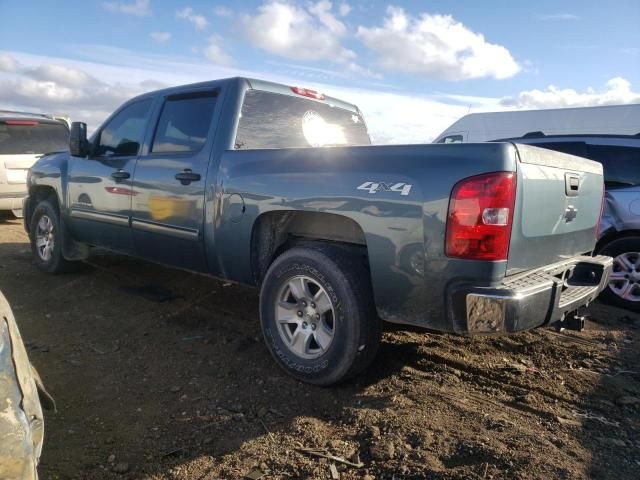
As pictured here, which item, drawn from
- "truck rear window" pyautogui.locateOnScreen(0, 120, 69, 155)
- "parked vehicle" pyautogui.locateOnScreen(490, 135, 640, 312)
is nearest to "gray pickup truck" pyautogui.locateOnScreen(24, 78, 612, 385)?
"parked vehicle" pyautogui.locateOnScreen(490, 135, 640, 312)

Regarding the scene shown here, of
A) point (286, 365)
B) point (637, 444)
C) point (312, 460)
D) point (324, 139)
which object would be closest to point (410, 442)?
point (312, 460)

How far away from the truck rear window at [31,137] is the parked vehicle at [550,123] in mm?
8158

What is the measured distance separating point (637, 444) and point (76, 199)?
16.4 ft

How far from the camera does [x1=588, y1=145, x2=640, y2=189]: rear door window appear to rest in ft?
17.4

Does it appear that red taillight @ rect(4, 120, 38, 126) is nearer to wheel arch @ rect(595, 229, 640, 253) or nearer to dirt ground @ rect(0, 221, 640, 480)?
dirt ground @ rect(0, 221, 640, 480)

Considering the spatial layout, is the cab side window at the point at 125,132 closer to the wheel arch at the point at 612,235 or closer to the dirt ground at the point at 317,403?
the dirt ground at the point at 317,403

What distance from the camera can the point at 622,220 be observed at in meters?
5.18

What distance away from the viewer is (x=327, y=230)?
3.18 metres

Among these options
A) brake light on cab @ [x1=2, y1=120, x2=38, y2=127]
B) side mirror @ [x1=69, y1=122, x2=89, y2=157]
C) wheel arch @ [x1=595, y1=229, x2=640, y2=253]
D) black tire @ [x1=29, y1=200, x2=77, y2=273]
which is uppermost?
brake light on cab @ [x1=2, y1=120, x2=38, y2=127]

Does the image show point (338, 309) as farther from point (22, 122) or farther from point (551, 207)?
point (22, 122)

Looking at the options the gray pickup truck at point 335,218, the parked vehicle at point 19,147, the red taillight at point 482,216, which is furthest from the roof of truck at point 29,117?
the red taillight at point 482,216

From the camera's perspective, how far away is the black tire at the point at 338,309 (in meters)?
2.85

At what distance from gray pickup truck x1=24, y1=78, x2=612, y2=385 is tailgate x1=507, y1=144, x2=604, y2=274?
0.04ft

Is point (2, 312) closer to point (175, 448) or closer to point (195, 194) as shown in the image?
point (175, 448)
